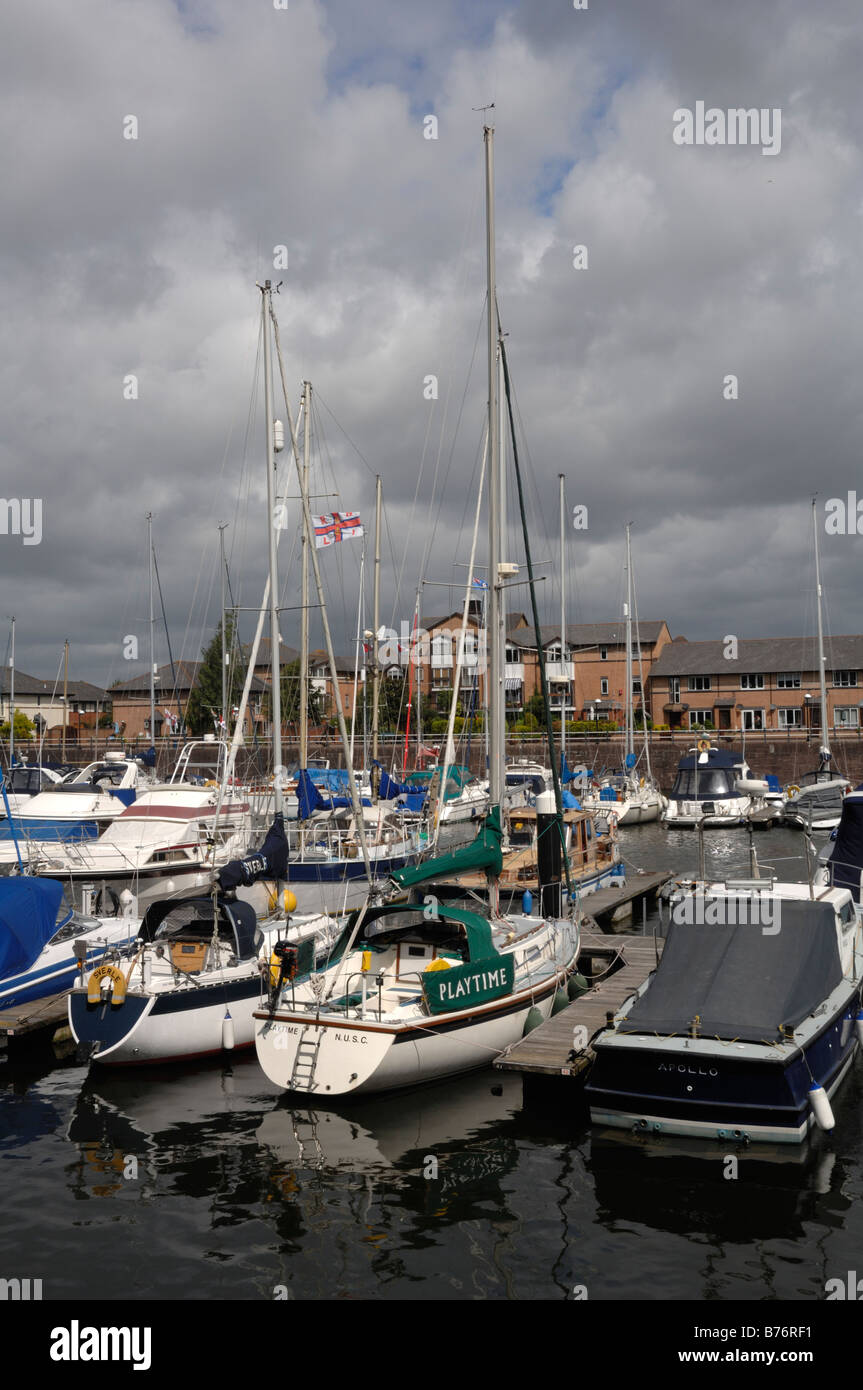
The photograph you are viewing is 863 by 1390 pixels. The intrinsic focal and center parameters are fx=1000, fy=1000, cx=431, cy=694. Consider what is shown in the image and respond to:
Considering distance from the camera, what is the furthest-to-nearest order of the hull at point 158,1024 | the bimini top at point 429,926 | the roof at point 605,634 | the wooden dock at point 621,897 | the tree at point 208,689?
1. the roof at point 605,634
2. the tree at point 208,689
3. the wooden dock at point 621,897
4. the bimini top at point 429,926
5. the hull at point 158,1024

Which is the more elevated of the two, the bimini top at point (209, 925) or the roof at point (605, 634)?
the roof at point (605, 634)

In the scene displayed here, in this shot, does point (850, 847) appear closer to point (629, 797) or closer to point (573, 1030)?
point (573, 1030)

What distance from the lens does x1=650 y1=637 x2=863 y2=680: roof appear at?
3546 inches

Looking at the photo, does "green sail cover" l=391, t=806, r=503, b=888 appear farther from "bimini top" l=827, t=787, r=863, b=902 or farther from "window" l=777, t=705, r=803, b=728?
"window" l=777, t=705, r=803, b=728

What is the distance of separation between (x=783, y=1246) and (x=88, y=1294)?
7.40 m

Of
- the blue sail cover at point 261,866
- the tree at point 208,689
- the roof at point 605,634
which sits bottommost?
the blue sail cover at point 261,866

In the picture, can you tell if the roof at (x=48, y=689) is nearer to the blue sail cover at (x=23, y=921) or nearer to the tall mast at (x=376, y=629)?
the tall mast at (x=376, y=629)

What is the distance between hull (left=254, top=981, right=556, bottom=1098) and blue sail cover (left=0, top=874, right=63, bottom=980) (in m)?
6.30

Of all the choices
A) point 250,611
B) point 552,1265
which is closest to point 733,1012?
point 552,1265

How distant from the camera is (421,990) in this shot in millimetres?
16484

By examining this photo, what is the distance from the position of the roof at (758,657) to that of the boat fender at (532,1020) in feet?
260

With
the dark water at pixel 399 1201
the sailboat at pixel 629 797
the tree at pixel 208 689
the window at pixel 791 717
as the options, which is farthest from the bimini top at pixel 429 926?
the window at pixel 791 717

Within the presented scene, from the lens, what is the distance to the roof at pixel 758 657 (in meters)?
90.1
